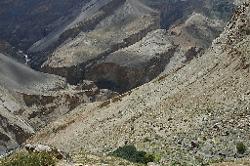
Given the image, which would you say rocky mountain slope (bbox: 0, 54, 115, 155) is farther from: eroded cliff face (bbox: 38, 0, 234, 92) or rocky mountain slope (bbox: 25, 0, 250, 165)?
rocky mountain slope (bbox: 25, 0, 250, 165)

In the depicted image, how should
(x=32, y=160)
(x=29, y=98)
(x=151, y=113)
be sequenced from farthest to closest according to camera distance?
(x=29, y=98)
(x=151, y=113)
(x=32, y=160)

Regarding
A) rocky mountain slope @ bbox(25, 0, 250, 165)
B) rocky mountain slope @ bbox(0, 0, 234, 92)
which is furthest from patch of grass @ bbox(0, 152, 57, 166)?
rocky mountain slope @ bbox(0, 0, 234, 92)

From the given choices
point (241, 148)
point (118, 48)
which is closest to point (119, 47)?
point (118, 48)

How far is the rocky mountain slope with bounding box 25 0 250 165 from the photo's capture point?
34.3 metres

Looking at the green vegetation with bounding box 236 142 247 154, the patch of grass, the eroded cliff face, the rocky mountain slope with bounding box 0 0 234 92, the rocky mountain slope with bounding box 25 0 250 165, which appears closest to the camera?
the patch of grass

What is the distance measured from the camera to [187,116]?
4250 centimetres

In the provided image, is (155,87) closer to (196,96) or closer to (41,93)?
(196,96)

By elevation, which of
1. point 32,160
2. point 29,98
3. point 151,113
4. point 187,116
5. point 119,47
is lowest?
point 119,47

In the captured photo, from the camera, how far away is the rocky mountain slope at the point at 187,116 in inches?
1352

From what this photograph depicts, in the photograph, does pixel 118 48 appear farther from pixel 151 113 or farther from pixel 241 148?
pixel 241 148

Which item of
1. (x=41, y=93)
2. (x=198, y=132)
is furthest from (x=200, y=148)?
(x=41, y=93)

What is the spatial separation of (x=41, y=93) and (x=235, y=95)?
3761 inches

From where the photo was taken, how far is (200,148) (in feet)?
111

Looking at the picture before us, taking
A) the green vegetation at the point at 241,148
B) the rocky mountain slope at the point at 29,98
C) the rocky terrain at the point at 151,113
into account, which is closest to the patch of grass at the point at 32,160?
the rocky terrain at the point at 151,113
